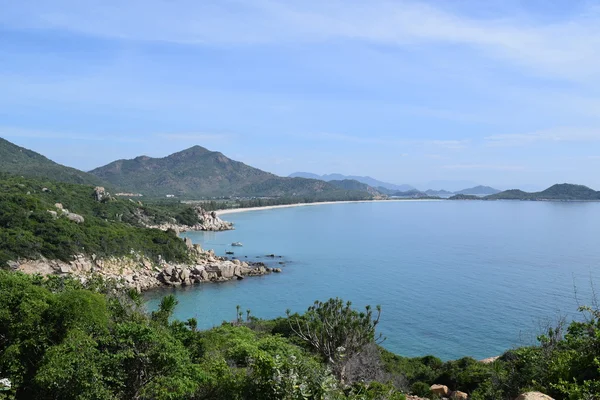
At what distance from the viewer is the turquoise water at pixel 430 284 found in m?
30.0

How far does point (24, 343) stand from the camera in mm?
10281

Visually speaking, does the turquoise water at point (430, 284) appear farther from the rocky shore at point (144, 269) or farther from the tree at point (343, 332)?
the tree at point (343, 332)

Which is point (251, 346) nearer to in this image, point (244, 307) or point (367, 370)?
point (367, 370)

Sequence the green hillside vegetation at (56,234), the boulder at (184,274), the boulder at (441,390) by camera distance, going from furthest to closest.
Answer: the boulder at (184,274)
the green hillside vegetation at (56,234)
the boulder at (441,390)

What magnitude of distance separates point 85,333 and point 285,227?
90256 mm

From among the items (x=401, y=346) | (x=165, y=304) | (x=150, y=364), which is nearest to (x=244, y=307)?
(x=401, y=346)

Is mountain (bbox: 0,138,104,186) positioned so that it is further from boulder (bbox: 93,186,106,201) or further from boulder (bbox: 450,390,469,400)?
boulder (bbox: 450,390,469,400)

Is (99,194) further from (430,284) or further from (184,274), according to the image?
(430,284)

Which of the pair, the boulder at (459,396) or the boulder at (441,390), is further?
the boulder at (441,390)

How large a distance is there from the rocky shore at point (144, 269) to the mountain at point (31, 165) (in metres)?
69.7

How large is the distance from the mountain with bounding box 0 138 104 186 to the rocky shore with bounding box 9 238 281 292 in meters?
69.7

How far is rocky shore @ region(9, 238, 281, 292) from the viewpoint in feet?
122

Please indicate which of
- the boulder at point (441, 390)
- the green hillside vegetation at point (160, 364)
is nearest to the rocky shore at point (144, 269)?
the green hillside vegetation at point (160, 364)

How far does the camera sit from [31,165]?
118375 mm
